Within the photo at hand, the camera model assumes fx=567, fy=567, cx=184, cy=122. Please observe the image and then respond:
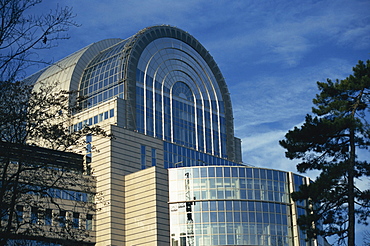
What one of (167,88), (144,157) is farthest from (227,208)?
(167,88)

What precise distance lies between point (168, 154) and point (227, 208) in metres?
15.2

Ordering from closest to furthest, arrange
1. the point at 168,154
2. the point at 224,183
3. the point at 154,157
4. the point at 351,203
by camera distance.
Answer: the point at 351,203, the point at 224,183, the point at 154,157, the point at 168,154

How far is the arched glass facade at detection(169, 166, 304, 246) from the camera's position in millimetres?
77938

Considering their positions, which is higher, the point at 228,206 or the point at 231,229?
the point at 228,206

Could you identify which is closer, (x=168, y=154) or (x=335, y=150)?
(x=335, y=150)

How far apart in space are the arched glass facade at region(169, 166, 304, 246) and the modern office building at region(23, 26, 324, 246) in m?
0.14

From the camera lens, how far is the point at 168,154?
8956cm

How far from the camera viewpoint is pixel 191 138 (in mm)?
99938

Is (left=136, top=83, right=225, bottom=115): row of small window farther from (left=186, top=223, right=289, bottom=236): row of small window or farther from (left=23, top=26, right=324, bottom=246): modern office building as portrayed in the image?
(left=186, top=223, right=289, bottom=236): row of small window

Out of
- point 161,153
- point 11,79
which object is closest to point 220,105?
point 161,153

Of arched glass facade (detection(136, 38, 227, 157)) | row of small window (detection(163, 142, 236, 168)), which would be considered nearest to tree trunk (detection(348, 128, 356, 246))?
row of small window (detection(163, 142, 236, 168))

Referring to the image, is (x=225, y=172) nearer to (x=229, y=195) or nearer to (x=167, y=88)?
(x=229, y=195)

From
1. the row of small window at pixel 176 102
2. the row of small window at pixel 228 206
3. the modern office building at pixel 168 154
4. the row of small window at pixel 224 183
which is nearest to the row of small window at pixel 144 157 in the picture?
the modern office building at pixel 168 154

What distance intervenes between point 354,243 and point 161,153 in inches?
1842
